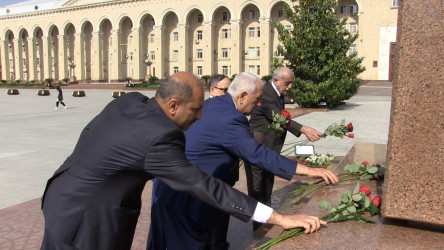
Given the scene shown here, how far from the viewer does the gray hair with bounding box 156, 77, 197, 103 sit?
186cm

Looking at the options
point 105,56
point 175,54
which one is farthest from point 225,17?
point 105,56

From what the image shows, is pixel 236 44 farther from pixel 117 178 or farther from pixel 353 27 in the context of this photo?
pixel 117 178

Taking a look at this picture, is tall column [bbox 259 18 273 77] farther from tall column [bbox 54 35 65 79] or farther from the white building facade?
tall column [bbox 54 35 65 79]

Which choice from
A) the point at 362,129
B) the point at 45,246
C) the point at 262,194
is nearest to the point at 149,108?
the point at 45,246

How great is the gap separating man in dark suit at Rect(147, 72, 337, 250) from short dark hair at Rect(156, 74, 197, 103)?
66 cm

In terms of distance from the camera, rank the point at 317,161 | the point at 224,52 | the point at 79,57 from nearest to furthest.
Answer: the point at 317,161
the point at 224,52
the point at 79,57

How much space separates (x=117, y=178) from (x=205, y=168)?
0.86 meters

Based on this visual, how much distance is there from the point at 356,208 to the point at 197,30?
51130 mm

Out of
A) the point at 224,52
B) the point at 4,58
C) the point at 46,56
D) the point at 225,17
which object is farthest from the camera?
the point at 4,58

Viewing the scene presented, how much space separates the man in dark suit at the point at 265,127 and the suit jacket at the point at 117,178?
237 centimetres

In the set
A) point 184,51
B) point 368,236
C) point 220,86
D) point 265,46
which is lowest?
point 368,236

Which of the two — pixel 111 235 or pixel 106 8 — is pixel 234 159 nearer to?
pixel 111 235

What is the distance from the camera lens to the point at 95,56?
192ft

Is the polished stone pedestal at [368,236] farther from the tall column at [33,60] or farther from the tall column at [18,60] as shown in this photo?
the tall column at [18,60]
